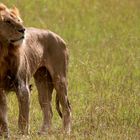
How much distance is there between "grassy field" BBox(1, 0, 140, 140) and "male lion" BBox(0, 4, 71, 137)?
23cm

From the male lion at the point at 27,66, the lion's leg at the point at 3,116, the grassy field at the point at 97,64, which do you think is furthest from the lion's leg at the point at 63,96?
the lion's leg at the point at 3,116

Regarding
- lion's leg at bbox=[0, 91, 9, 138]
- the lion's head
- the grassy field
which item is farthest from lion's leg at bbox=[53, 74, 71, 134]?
the lion's head

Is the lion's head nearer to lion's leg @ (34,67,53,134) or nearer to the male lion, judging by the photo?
the male lion

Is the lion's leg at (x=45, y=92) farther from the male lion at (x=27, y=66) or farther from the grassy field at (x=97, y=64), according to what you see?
the grassy field at (x=97, y=64)

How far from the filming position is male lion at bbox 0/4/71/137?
997cm

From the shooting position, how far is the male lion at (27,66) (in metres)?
9.97

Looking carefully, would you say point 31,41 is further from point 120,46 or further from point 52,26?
point 52,26

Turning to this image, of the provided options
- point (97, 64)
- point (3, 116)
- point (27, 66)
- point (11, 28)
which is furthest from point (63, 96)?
point (97, 64)

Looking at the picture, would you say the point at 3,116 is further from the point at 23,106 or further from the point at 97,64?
the point at 97,64

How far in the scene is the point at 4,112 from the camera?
10.3m

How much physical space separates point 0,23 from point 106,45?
9.17 metres

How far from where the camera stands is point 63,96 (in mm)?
11359

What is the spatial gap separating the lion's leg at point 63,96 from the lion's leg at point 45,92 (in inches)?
5.8

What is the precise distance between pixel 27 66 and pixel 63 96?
111 centimetres
